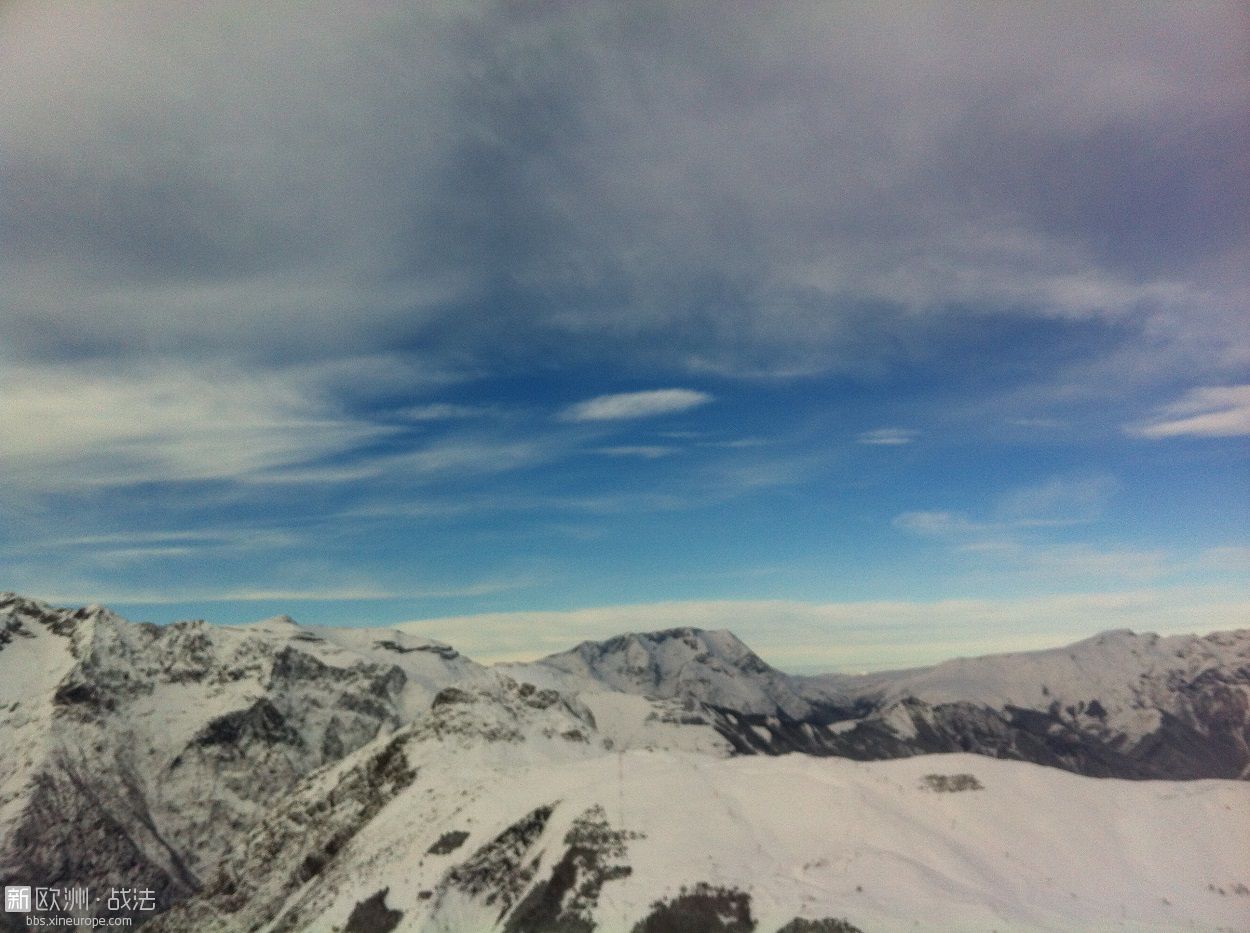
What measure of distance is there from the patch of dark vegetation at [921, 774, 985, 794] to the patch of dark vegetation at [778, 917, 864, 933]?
70.4ft

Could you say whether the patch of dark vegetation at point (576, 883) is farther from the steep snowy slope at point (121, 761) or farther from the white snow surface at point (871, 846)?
the steep snowy slope at point (121, 761)

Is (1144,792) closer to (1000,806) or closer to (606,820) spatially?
(1000,806)

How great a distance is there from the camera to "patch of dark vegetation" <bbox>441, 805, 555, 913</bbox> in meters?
54.6

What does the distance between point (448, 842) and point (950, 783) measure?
4041 centimetres

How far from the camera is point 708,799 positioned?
5694 cm

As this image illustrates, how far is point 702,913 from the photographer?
4322 cm

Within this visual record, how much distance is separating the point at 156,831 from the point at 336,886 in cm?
12992

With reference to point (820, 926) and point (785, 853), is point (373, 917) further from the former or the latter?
point (820, 926)

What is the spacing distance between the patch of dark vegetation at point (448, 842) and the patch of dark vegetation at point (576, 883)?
1245 centimetres

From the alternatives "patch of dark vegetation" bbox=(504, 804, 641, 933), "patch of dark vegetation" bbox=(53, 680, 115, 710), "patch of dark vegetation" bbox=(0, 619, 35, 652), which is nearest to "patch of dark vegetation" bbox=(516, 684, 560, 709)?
"patch of dark vegetation" bbox=(504, 804, 641, 933)

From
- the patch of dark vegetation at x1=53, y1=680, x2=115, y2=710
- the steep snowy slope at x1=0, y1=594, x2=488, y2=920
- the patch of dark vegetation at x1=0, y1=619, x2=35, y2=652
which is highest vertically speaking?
the patch of dark vegetation at x1=0, y1=619, x2=35, y2=652

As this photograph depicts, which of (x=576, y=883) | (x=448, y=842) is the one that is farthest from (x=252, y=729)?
(x=576, y=883)

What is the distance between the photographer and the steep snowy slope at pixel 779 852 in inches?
1634

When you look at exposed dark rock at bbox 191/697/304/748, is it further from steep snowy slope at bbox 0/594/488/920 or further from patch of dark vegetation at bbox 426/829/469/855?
patch of dark vegetation at bbox 426/829/469/855
